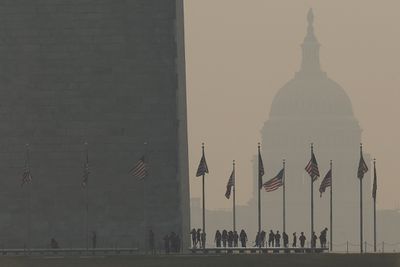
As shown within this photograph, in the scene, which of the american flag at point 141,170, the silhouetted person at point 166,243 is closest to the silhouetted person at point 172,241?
the silhouetted person at point 166,243

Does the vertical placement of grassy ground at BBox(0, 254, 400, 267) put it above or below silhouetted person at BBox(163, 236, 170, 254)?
below

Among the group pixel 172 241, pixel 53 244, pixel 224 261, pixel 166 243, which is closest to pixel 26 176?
pixel 53 244

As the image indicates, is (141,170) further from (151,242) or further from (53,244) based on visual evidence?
(53,244)

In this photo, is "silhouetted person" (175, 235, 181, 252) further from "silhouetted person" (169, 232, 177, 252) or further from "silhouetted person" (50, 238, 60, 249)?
"silhouetted person" (50, 238, 60, 249)

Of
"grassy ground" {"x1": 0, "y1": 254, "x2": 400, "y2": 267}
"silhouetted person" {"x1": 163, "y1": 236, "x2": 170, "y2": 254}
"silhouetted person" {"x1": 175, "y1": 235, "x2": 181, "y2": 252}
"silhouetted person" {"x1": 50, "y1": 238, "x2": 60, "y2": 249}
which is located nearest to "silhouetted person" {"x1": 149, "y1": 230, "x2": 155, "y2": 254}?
"silhouetted person" {"x1": 163, "y1": 236, "x2": 170, "y2": 254}

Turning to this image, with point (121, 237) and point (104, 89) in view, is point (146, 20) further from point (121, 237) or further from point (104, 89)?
point (121, 237)

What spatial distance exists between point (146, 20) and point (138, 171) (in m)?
10.9

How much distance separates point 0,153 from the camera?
118750 mm

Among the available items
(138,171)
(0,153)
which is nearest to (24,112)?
(0,153)

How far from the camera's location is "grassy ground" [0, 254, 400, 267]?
305 feet

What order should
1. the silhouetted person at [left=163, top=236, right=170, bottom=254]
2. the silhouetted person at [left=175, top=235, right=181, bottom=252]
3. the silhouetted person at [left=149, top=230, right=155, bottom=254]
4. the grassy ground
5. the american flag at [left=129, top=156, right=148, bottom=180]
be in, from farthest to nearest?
the silhouetted person at [left=149, top=230, right=155, bottom=254] → the silhouetted person at [left=175, top=235, right=181, bottom=252] → the silhouetted person at [left=163, top=236, right=170, bottom=254] → the american flag at [left=129, top=156, right=148, bottom=180] → the grassy ground

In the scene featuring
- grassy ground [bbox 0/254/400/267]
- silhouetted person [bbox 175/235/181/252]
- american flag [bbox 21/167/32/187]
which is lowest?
grassy ground [bbox 0/254/400/267]

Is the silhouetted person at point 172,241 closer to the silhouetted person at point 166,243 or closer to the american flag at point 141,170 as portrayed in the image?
the silhouetted person at point 166,243

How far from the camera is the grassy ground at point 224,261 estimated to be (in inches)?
3654
